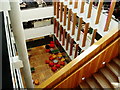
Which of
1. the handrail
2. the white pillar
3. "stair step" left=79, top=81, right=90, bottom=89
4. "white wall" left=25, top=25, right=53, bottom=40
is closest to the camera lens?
the white pillar

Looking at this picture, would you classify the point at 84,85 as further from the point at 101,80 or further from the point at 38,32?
the point at 38,32

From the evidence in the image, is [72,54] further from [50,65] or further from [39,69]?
[39,69]

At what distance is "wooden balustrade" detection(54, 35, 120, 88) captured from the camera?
13.4 feet

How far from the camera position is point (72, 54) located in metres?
8.88

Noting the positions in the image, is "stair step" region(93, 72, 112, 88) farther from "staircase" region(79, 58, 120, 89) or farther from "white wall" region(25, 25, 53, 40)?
"white wall" region(25, 25, 53, 40)

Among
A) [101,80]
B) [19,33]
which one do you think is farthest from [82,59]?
[19,33]

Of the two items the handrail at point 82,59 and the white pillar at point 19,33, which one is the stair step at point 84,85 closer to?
the handrail at point 82,59

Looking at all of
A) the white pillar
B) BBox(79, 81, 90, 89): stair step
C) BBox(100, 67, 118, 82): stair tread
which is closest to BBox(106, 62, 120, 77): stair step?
BBox(100, 67, 118, 82): stair tread

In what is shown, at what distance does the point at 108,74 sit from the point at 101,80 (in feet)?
0.81

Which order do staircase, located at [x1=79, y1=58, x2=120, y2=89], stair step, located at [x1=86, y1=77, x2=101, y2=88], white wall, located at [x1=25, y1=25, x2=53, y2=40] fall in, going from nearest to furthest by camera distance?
staircase, located at [x1=79, y1=58, x2=120, y2=89] < stair step, located at [x1=86, y1=77, x2=101, y2=88] < white wall, located at [x1=25, y1=25, x2=53, y2=40]

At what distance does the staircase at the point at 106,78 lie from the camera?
404 cm

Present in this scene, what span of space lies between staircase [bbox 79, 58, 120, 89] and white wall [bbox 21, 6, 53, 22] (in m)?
5.80

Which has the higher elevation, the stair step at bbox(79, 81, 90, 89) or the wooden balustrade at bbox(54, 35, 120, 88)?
the wooden balustrade at bbox(54, 35, 120, 88)

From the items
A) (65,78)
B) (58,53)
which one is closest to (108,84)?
(65,78)
